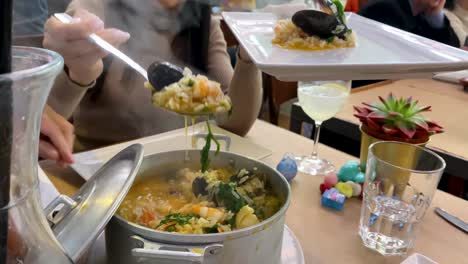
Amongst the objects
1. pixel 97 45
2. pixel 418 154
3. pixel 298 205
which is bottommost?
pixel 298 205

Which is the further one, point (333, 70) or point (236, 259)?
point (333, 70)

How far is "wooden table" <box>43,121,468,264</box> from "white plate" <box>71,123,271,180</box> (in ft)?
0.10

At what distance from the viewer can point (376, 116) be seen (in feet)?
3.62

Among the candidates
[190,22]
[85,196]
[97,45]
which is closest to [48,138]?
[97,45]

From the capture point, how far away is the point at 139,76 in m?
1.53

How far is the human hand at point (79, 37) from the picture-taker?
3.61 feet

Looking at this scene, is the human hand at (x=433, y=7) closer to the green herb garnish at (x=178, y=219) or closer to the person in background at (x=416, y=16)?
the person in background at (x=416, y=16)

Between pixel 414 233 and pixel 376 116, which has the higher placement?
pixel 376 116

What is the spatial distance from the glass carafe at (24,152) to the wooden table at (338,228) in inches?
20.4

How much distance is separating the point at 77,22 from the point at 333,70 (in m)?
0.59

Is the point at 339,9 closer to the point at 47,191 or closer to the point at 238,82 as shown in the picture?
the point at 238,82

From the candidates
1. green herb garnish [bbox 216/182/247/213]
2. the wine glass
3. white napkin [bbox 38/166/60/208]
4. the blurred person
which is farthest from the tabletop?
white napkin [bbox 38/166/60/208]

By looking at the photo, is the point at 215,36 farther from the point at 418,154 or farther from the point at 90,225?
the point at 90,225

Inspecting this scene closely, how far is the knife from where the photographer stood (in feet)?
3.17
